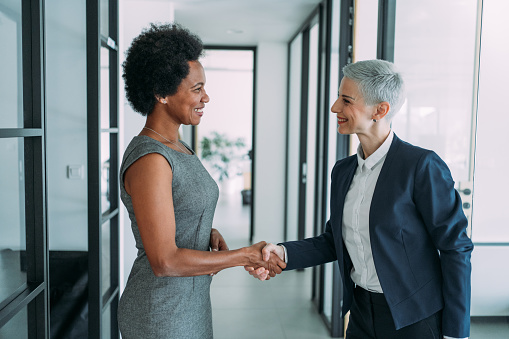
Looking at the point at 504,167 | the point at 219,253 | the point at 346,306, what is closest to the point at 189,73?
the point at 219,253

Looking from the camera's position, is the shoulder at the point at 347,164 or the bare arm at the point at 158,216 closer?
the bare arm at the point at 158,216

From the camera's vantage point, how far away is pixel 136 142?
54.3 inches

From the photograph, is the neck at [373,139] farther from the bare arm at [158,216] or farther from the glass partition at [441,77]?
the bare arm at [158,216]

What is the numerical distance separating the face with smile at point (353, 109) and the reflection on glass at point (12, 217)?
3.58 feet

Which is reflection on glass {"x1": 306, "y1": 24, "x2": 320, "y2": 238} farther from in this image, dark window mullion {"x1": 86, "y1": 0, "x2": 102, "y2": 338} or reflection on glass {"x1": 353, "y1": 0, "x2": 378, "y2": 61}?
dark window mullion {"x1": 86, "y1": 0, "x2": 102, "y2": 338}

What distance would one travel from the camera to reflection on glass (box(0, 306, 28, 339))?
147 cm

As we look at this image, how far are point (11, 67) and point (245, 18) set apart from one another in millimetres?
3476

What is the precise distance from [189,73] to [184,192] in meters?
0.40

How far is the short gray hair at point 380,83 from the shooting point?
1494 mm

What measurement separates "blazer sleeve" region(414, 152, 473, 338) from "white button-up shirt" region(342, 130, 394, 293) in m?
0.18

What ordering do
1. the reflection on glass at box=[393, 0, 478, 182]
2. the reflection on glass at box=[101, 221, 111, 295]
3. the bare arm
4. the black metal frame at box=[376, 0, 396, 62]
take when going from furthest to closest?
the reflection on glass at box=[101, 221, 111, 295] < the black metal frame at box=[376, 0, 396, 62] < the reflection on glass at box=[393, 0, 478, 182] < the bare arm

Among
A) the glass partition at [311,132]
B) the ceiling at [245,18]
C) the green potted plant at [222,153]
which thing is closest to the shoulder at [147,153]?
the ceiling at [245,18]

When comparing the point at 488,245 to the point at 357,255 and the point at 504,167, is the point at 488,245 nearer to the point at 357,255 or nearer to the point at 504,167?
the point at 504,167

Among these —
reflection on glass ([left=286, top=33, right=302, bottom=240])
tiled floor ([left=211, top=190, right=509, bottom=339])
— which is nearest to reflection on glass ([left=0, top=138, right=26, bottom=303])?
tiled floor ([left=211, top=190, right=509, bottom=339])
